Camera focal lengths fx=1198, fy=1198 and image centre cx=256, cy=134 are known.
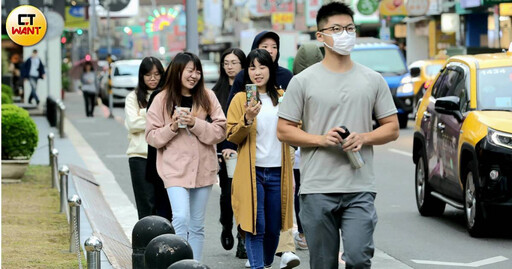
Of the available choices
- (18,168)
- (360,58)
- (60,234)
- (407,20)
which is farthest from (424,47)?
(60,234)

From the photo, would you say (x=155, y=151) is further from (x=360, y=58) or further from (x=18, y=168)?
(x=360, y=58)

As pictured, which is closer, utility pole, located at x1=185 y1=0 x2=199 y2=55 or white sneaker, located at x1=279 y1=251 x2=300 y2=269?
white sneaker, located at x1=279 y1=251 x2=300 y2=269

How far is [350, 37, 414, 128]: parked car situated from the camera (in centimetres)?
2859

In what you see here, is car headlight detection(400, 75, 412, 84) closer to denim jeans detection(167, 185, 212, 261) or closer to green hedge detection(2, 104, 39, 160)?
green hedge detection(2, 104, 39, 160)

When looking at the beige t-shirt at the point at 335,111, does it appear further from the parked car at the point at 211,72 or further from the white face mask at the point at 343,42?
the parked car at the point at 211,72

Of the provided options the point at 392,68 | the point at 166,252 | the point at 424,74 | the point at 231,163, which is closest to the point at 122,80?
the point at 424,74

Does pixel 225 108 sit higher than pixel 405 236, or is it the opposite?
pixel 225 108

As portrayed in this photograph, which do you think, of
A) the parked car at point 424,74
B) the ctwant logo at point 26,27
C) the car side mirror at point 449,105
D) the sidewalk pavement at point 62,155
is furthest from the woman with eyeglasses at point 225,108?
the parked car at point 424,74

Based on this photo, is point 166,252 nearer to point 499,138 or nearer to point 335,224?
point 335,224

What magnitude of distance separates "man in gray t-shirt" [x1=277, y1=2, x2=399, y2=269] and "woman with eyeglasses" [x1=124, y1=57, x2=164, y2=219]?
10.2ft

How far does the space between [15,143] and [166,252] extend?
11.2 metres

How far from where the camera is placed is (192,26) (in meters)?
17.6

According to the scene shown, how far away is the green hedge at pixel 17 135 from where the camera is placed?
53.8 feet

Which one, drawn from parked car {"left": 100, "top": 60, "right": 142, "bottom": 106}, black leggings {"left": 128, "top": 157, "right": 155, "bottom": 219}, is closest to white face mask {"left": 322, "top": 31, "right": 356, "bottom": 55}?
black leggings {"left": 128, "top": 157, "right": 155, "bottom": 219}
